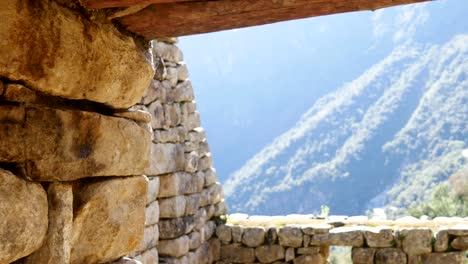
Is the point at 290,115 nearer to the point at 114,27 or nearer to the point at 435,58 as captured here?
the point at 435,58

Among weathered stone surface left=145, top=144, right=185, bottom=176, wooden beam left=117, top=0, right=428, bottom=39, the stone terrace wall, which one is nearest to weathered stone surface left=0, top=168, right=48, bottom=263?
wooden beam left=117, top=0, right=428, bottom=39

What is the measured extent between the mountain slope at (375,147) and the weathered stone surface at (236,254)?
3465cm

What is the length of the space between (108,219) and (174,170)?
464 cm

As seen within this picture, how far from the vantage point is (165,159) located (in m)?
6.77

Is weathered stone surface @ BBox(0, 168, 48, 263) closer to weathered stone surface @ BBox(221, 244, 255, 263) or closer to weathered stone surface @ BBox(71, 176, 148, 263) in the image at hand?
weathered stone surface @ BBox(71, 176, 148, 263)

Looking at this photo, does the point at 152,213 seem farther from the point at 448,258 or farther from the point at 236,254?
the point at 448,258

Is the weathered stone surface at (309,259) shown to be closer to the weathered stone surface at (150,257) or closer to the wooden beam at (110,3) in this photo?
the weathered stone surface at (150,257)

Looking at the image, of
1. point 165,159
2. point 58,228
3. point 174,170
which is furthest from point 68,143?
point 174,170

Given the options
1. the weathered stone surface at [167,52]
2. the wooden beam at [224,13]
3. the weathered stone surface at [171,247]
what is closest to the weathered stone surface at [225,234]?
the weathered stone surface at [171,247]

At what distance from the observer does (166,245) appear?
6812mm

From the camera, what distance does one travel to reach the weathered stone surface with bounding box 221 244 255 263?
805 centimetres

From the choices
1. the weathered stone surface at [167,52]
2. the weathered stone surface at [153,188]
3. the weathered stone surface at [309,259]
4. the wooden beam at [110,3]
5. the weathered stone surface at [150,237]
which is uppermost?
the weathered stone surface at [167,52]

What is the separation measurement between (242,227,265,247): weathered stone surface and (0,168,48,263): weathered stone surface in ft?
20.2

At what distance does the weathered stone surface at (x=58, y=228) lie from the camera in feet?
6.55
